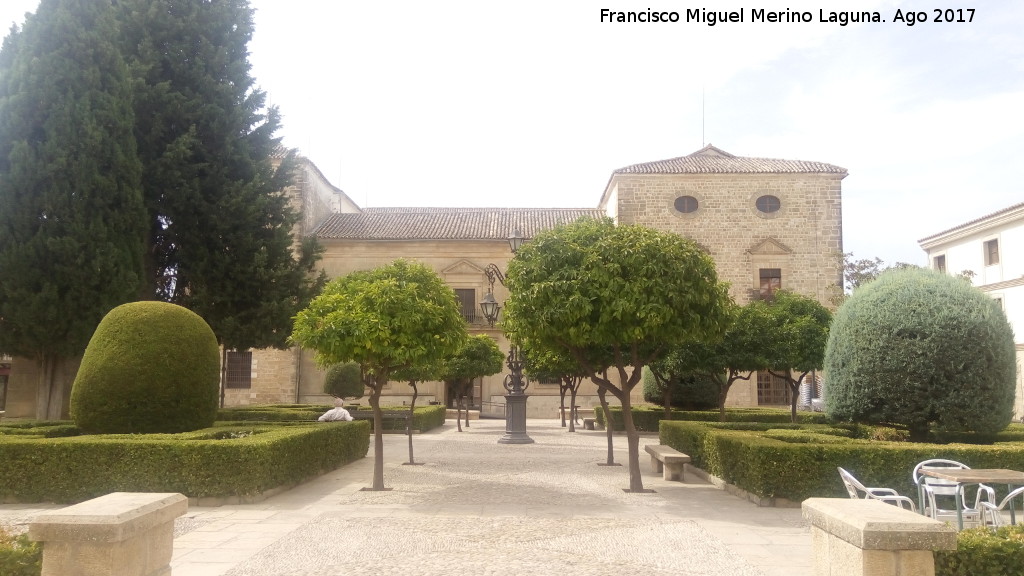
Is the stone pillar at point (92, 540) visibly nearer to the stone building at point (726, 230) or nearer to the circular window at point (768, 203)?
the stone building at point (726, 230)

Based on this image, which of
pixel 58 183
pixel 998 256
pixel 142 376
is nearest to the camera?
pixel 142 376

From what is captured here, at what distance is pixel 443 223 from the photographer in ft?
116

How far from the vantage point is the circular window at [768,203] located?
103 feet

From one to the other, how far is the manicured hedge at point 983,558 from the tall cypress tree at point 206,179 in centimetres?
1512

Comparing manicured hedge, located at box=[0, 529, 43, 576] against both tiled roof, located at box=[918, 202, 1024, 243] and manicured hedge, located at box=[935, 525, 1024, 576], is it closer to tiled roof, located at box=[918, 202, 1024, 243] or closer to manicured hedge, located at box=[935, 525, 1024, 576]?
manicured hedge, located at box=[935, 525, 1024, 576]

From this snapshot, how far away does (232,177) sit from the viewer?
17703 mm

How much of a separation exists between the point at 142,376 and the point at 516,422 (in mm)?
9085

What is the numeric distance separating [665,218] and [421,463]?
2047 cm

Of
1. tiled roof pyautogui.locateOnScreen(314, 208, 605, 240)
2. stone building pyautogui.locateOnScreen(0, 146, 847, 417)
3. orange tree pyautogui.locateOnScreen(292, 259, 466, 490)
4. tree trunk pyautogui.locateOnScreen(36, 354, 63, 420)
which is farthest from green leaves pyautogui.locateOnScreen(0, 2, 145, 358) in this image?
tiled roof pyautogui.locateOnScreen(314, 208, 605, 240)

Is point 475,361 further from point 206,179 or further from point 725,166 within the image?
point 725,166

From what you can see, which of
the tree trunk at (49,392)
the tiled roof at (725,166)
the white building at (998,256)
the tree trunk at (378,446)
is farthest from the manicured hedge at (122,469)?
the white building at (998,256)

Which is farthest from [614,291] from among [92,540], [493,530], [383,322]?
[92,540]

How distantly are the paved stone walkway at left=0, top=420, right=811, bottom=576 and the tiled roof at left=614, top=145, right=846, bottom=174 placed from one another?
21707 millimetres

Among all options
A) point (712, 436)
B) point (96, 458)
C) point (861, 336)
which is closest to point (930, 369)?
point (861, 336)
